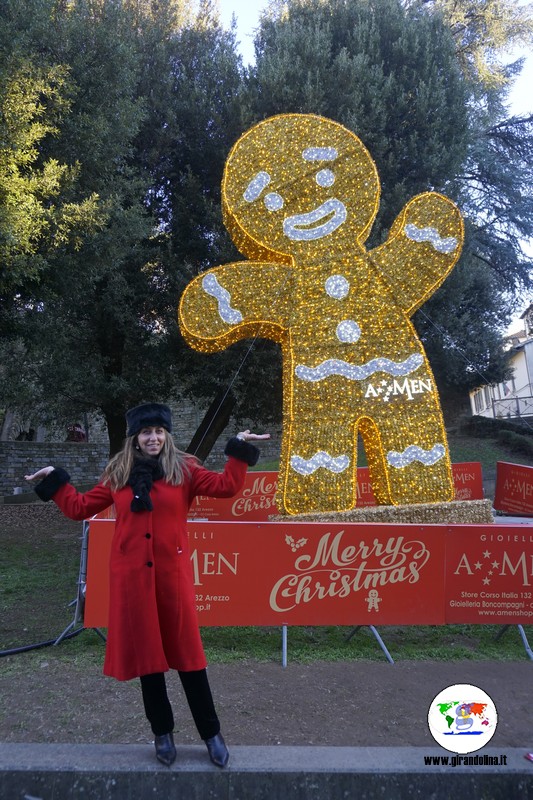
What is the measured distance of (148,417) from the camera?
288 centimetres

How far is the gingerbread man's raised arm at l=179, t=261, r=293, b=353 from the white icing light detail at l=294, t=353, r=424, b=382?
1.76 ft

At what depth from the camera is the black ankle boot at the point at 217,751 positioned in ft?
8.64

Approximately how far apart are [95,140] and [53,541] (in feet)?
21.0

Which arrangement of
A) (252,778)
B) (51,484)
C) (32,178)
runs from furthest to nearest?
(32,178) → (51,484) → (252,778)

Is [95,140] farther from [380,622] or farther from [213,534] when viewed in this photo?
[380,622]

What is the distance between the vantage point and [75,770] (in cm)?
260

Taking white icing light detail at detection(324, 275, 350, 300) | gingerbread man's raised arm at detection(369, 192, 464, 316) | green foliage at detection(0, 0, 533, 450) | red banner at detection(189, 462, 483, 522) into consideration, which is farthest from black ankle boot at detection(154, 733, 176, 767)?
green foliage at detection(0, 0, 533, 450)

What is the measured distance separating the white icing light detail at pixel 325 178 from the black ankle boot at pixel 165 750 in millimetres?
5446

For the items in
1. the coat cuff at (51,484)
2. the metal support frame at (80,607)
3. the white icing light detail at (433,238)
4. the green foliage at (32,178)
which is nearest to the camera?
the coat cuff at (51,484)

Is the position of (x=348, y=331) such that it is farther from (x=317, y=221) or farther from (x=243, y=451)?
(x=243, y=451)

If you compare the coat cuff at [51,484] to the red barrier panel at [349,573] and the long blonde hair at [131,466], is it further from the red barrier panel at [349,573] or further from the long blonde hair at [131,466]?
the red barrier panel at [349,573]

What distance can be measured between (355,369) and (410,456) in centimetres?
105

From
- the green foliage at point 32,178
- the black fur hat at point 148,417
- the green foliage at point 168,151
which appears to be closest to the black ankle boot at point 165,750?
the black fur hat at point 148,417

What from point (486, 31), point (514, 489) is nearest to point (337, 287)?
point (514, 489)
